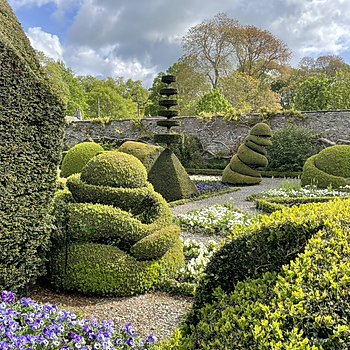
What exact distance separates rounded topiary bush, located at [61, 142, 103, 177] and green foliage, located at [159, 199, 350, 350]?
10623 mm

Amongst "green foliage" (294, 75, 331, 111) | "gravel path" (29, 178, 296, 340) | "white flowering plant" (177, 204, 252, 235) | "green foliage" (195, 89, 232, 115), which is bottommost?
"gravel path" (29, 178, 296, 340)

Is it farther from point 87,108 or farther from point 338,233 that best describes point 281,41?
point 338,233

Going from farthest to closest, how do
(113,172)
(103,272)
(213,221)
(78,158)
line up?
(78,158) → (213,221) → (113,172) → (103,272)

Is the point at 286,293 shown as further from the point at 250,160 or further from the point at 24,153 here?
the point at 250,160

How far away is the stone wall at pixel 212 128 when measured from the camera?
16.4 m

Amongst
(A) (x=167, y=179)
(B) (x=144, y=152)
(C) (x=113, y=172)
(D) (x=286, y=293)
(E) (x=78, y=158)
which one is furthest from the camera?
(E) (x=78, y=158)

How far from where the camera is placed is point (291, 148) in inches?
625

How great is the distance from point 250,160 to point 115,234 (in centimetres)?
958

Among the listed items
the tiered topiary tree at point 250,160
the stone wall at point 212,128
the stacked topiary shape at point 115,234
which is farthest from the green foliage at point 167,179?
the stone wall at point 212,128

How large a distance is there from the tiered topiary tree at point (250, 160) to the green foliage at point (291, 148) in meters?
3.73

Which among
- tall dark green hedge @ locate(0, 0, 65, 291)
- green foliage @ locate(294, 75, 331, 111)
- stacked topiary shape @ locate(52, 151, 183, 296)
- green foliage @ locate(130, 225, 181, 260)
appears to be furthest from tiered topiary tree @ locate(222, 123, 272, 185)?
green foliage @ locate(294, 75, 331, 111)

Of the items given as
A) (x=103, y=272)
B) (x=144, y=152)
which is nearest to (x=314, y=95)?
(x=144, y=152)

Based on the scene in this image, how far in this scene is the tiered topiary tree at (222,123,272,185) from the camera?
41.1 feet

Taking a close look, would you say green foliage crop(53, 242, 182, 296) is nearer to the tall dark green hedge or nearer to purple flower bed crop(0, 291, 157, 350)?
the tall dark green hedge
